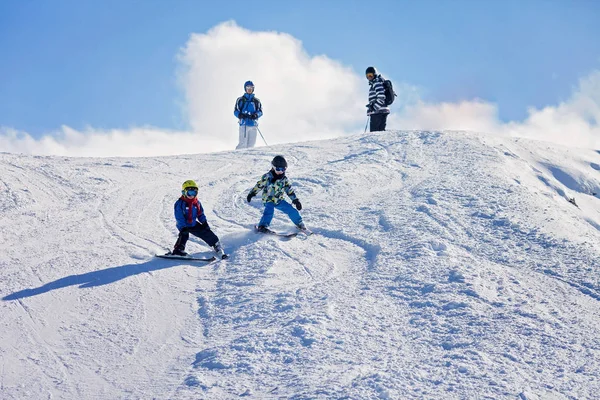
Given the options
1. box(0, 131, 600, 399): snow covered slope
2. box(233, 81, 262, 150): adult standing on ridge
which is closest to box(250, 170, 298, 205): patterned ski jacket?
box(0, 131, 600, 399): snow covered slope

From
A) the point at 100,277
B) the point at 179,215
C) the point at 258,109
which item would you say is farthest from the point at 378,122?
the point at 100,277

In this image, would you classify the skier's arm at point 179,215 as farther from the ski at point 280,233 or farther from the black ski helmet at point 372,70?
the black ski helmet at point 372,70

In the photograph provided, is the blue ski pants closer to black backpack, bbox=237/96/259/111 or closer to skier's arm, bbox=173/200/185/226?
skier's arm, bbox=173/200/185/226

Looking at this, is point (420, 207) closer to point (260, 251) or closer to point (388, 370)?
point (260, 251)

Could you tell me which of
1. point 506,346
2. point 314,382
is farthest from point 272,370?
point 506,346

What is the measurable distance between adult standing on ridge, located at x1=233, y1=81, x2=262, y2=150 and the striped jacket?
3496 mm

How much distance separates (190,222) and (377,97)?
10.7 meters

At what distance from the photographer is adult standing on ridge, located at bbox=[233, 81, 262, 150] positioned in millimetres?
18391

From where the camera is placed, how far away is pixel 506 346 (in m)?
5.39

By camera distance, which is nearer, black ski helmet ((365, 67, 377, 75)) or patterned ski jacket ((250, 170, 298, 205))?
patterned ski jacket ((250, 170, 298, 205))

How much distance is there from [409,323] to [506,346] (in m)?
0.95

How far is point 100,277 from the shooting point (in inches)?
296

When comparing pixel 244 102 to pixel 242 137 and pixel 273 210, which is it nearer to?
pixel 242 137

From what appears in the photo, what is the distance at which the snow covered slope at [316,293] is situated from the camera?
505 centimetres
